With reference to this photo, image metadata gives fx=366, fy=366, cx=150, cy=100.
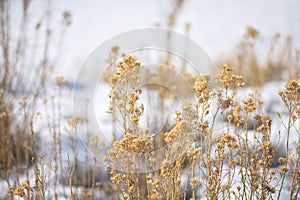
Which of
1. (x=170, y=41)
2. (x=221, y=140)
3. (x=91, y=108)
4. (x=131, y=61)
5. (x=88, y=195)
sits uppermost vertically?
(x=170, y=41)

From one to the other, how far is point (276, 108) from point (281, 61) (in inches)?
78.3

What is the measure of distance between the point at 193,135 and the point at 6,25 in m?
2.38

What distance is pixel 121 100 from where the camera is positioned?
158 centimetres

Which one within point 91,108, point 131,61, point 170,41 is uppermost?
point 170,41

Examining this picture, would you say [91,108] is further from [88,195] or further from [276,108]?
[276,108]

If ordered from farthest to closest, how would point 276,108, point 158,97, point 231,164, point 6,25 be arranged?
point 276,108, point 6,25, point 158,97, point 231,164

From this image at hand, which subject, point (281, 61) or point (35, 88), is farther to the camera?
point (281, 61)

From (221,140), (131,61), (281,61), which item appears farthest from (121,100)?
(281,61)

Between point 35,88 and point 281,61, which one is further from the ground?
point 281,61

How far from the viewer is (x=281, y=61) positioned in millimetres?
5754

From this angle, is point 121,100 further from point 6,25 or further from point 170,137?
point 6,25

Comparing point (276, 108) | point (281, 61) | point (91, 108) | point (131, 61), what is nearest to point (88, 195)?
point (91, 108)

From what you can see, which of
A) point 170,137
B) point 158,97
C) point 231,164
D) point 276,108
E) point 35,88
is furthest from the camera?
point 276,108

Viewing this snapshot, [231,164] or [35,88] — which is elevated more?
[35,88]
